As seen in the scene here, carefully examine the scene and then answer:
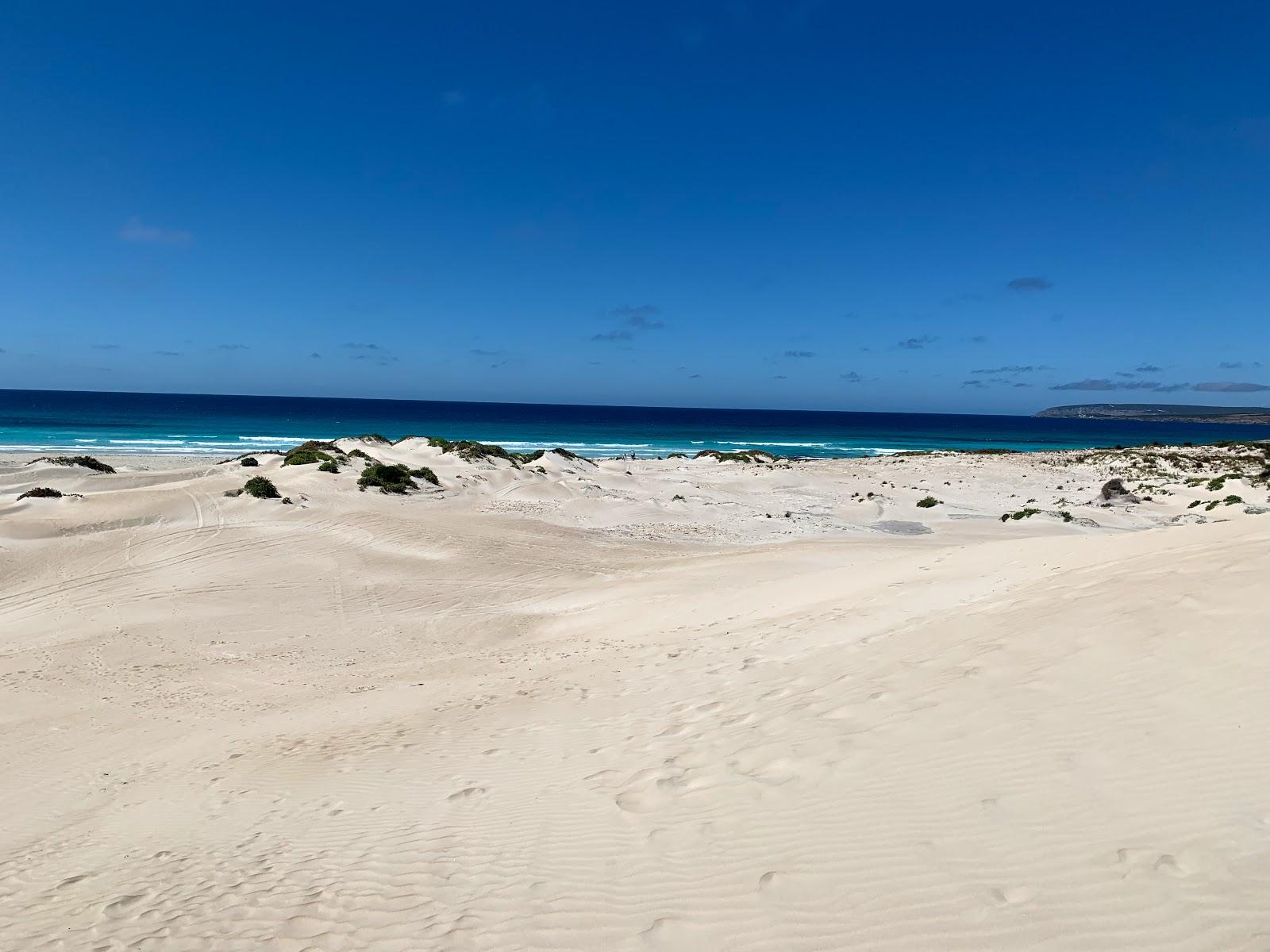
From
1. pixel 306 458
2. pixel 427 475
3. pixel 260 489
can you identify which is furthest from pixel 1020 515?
pixel 306 458

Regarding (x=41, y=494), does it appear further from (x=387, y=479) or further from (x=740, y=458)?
(x=740, y=458)

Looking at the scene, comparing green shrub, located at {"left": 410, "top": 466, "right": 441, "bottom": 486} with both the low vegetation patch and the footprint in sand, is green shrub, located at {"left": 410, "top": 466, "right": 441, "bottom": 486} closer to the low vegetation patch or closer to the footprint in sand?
the low vegetation patch

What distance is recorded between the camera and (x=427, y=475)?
25.4m

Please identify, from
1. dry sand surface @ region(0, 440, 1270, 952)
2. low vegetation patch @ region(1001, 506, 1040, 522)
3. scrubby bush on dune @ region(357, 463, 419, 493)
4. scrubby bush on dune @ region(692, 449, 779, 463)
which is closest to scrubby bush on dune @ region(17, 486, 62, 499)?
dry sand surface @ region(0, 440, 1270, 952)

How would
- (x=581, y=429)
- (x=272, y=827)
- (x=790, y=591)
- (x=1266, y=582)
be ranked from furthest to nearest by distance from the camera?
(x=581, y=429) < (x=790, y=591) < (x=1266, y=582) < (x=272, y=827)

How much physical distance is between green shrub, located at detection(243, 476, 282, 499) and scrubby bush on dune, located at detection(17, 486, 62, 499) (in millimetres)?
4787

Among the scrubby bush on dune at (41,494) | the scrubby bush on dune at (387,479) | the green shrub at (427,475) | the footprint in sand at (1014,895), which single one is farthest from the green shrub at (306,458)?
the footprint in sand at (1014,895)

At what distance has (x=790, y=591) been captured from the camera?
12.7 meters

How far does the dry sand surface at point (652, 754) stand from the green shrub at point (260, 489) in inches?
207

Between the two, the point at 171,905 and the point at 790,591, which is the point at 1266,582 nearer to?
the point at 790,591

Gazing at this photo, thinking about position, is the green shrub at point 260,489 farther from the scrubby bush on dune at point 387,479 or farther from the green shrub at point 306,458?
the green shrub at point 306,458

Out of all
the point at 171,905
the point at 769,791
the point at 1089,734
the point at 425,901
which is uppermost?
the point at 1089,734

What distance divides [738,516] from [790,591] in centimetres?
1104

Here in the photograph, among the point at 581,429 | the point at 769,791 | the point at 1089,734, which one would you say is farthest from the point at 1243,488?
the point at 581,429
